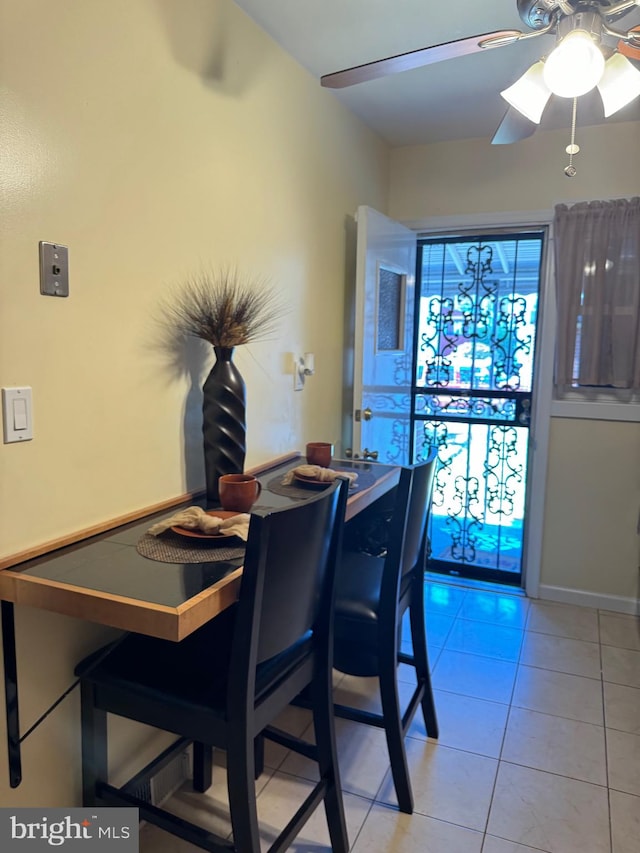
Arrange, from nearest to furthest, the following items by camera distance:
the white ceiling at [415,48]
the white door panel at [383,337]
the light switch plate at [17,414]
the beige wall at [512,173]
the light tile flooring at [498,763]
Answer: the light switch plate at [17,414], the light tile flooring at [498,763], the white ceiling at [415,48], the white door panel at [383,337], the beige wall at [512,173]

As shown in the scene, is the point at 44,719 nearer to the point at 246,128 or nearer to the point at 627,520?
the point at 246,128

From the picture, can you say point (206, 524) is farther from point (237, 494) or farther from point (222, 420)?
point (222, 420)

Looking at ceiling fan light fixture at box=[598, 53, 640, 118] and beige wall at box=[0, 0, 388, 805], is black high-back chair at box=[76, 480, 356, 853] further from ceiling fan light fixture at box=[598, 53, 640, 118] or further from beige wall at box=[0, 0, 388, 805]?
ceiling fan light fixture at box=[598, 53, 640, 118]

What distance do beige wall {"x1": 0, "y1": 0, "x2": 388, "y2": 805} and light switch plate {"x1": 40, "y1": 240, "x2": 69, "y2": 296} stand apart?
0.02 meters

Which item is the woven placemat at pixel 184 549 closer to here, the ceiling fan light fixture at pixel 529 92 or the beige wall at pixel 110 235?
the beige wall at pixel 110 235

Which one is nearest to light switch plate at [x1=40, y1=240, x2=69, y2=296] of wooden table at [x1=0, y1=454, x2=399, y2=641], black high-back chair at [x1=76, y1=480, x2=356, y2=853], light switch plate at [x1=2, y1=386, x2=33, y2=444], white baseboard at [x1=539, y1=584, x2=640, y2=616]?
light switch plate at [x1=2, y1=386, x2=33, y2=444]

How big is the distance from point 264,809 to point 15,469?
1222 mm

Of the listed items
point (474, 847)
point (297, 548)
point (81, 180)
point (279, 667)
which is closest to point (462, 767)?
point (474, 847)

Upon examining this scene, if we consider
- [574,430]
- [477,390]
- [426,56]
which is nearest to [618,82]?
[426,56]

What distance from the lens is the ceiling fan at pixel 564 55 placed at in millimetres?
1404

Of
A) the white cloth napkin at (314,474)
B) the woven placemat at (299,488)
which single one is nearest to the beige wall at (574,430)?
the woven placemat at (299,488)

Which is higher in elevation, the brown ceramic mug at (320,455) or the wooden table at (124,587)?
the brown ceramic mug at (320,455)

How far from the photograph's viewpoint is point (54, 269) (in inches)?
53.4

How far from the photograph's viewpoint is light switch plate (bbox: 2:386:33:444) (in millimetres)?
1272
